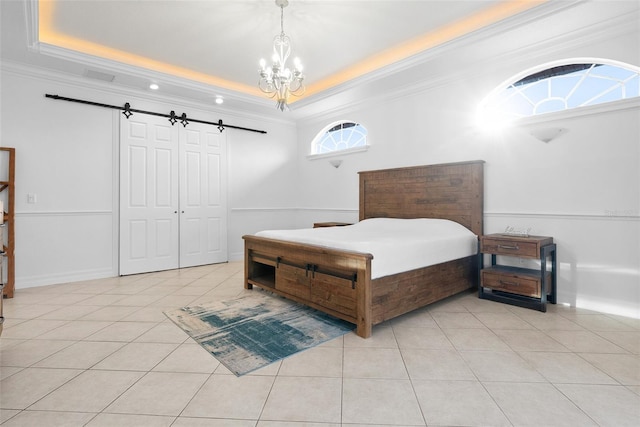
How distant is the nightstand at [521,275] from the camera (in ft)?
9.78

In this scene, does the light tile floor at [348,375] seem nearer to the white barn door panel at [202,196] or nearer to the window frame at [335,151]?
the white barn door panel at [202,196]

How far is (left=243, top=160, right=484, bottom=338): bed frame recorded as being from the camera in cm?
256

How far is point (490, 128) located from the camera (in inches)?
147

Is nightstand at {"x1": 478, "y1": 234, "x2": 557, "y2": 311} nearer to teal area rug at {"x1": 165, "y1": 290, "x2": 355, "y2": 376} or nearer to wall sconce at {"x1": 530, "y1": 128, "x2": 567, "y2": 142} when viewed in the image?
wall sconce at {"x1": 530, "y1": 128, "x2": 567, "y2": 142}

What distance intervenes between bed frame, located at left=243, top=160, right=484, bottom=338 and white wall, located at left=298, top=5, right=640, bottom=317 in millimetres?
232

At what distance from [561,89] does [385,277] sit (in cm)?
271

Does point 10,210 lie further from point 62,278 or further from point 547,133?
point 547,133

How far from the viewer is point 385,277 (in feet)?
8.56

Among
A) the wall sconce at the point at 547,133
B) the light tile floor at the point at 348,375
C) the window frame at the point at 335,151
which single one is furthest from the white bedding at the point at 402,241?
the window frame at the point at 335,151

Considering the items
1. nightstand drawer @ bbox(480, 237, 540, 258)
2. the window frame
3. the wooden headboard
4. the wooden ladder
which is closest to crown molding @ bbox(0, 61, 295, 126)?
the window frame

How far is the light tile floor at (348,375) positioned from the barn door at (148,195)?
173cm

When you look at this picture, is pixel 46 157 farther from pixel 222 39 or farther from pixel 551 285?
pixel 551 285

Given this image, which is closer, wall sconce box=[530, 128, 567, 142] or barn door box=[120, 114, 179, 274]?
wall sconce box=[530, 128, 567, 142]

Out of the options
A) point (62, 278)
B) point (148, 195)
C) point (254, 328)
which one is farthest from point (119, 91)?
point (254, 328)
